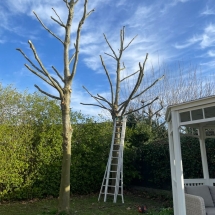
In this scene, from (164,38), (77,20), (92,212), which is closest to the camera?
(92,212)

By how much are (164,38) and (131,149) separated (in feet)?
15.4

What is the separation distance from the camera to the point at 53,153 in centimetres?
713

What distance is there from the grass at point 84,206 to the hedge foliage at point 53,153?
472 mm

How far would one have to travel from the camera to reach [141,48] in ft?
30.0

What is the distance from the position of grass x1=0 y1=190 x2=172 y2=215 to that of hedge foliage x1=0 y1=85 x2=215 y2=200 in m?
0.47

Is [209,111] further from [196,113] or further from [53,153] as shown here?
[53,153]

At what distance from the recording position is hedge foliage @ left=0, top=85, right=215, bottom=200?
6535 mm

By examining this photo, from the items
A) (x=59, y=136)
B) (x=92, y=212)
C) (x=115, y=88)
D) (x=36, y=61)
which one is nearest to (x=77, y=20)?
(x=36, y=61)

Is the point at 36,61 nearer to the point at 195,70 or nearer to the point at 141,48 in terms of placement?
the point at 141,48

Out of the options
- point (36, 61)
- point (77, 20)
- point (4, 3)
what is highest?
point (4, 3)

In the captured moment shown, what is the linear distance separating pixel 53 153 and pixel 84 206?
1.91m

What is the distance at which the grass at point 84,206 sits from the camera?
5.32 meters

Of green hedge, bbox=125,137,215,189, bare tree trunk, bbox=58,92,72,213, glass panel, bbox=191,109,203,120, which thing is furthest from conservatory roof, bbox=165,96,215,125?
green hedge, bbox=125,137,215,189

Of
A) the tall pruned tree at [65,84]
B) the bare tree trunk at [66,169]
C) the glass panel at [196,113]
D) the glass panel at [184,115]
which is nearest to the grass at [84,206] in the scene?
the bare tree trunk at [66,169]
